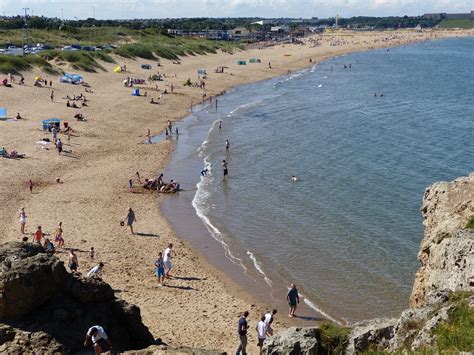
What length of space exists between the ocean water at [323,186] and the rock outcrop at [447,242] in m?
4.50

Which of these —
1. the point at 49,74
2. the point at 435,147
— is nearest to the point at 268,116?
the point at 435,147

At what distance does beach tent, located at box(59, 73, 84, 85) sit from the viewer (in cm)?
5666

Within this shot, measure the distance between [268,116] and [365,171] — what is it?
19654 mm

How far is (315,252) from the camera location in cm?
2241

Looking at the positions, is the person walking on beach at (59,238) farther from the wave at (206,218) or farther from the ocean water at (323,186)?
the wave at (206,218)

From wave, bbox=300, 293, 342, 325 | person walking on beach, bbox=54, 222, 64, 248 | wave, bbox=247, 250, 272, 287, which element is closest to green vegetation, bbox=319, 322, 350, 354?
wave, bbox=300, 293, 342, 325

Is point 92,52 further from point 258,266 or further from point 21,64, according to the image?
point 258,266

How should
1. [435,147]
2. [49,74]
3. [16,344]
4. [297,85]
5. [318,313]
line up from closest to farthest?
[16,344] < [318,313] < [435,147] < [49,74] < [297,85]

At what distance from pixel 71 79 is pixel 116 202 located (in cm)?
3348

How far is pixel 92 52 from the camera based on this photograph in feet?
247

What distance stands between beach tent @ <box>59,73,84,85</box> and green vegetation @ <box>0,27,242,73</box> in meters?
3.49

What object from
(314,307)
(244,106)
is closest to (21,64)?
(244,106)

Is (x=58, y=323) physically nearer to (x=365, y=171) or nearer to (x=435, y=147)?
(x=365, y=171)

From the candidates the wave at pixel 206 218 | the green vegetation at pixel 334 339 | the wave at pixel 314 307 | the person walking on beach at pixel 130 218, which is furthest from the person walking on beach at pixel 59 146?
the green vegetation at pixel 334 339
